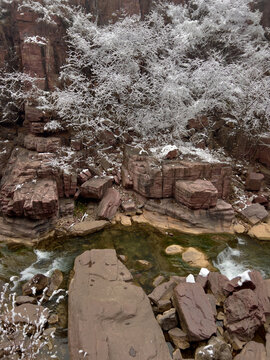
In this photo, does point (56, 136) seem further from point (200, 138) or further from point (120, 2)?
point (120, 2)

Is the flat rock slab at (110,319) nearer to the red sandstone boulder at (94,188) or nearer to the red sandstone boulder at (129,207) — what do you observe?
the red sandstone boulder at (129,207)

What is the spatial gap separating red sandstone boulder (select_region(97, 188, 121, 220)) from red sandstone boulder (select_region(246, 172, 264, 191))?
17.1 ft

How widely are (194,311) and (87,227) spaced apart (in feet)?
13.8

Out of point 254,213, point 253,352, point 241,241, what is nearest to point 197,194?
point 241,241

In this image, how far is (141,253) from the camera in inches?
289

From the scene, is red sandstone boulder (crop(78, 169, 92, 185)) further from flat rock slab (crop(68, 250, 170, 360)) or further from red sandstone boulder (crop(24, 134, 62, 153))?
flat rock slab (crop(68, 250, 170, 360))

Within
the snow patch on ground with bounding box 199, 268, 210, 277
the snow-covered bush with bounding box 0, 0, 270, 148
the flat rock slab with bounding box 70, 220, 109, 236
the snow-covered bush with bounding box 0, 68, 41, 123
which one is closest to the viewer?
the snow patch on ground with bounding box 199, 268, 210, 277

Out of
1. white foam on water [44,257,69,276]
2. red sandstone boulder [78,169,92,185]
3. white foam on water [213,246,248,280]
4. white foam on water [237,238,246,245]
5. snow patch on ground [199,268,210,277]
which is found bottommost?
white foam on water [237,238,246,245]

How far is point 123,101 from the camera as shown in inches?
424

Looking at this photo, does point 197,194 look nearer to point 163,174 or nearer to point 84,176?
point 163,174

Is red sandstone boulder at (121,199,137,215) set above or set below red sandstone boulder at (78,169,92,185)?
below

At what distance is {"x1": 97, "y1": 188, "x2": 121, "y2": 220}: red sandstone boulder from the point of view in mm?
8570

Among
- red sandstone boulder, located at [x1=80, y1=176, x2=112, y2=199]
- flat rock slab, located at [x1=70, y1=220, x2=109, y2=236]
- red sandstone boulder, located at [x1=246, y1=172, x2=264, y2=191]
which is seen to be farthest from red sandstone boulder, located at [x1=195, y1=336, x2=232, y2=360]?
red sandstone boulder, located at [x1=246, y1=172, x2=264, y2=191]

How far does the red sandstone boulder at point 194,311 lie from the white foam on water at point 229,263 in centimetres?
162
